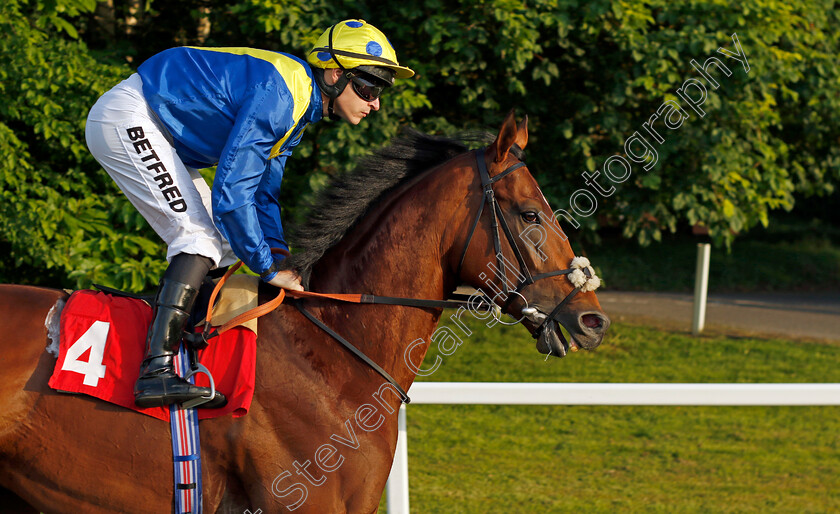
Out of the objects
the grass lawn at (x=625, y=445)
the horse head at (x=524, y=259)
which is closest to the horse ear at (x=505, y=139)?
the horse head at (x=524, y=259)

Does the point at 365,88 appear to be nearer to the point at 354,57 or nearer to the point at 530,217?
the point at 354,57

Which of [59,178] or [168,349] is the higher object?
[59,178]

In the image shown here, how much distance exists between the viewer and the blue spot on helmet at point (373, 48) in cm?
268

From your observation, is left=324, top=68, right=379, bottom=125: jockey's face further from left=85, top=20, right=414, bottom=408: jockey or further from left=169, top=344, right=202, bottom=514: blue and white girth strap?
left=169, top=344, right=202, bottom=514: blue and white girth strap

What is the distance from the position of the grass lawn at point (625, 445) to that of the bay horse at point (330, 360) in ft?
7.47

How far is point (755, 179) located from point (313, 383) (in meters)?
5.81

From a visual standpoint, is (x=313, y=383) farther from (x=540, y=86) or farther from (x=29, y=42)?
(x=540, y=86)

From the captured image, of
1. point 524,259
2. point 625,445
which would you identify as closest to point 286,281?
point 524,259

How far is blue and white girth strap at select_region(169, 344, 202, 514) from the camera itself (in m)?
2.40

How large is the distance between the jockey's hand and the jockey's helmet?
0.65 meters

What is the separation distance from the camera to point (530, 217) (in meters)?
2.58

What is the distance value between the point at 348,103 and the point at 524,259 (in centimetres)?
84

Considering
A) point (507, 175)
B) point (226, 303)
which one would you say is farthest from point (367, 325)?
point (507, 175)

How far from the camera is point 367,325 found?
2633 mm
